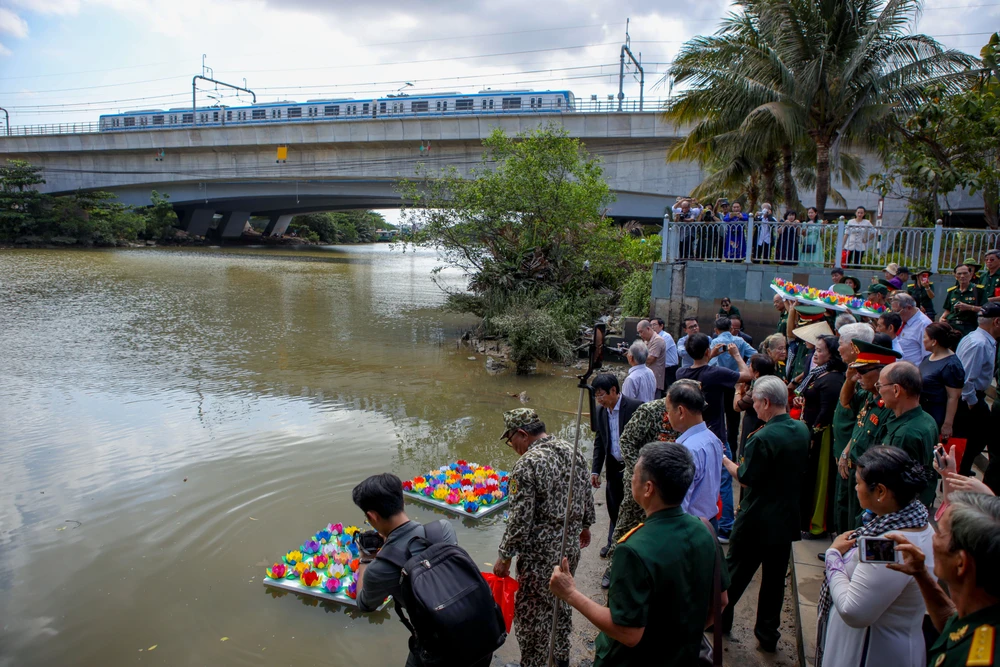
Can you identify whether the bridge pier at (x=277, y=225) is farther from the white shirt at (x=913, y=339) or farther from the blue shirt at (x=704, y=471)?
the blue shirt at (x=704, y=471)

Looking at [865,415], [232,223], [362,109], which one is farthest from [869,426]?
[232,223]

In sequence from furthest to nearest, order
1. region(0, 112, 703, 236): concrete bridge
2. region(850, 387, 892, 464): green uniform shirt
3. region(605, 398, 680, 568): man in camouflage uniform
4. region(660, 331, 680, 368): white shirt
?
region(0, 112, 703, 236): concrete bridge, region(660, 331, 680, 368): white shirt, region(605, 398, 680, 568): man in camouflage uniform, region(850, 387, 892, 464): green uniform shirt

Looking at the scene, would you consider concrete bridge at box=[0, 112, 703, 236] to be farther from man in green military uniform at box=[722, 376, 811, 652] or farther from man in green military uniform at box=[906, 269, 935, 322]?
man in green military uniform at box=[722, 376, 811, 652]

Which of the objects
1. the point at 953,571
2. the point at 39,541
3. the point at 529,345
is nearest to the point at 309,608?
the point at 39,541

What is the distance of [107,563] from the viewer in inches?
214

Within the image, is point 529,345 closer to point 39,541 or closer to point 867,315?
point 867,315

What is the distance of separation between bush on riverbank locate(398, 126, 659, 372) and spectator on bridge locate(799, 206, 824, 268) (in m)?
4.98

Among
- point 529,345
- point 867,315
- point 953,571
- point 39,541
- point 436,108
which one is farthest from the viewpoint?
point 436,108

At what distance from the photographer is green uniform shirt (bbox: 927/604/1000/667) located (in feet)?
5.59

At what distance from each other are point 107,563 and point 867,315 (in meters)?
7.72

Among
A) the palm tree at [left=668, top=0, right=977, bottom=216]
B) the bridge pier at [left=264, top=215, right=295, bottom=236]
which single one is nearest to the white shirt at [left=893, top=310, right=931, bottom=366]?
the palm tree at [left=668, top=0, right=977, bottom=216]

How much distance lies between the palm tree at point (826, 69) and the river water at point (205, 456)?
7595mm

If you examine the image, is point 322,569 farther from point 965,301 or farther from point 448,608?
point 965,301

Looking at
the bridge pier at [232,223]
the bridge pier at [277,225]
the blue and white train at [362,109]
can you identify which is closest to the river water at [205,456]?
the blue and white train at [362,109]
